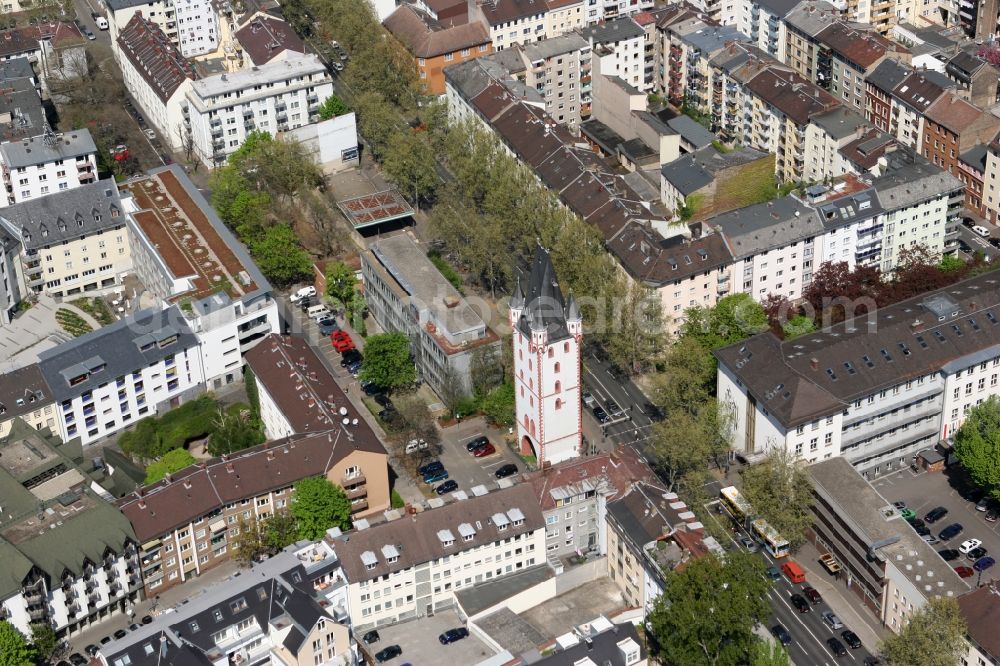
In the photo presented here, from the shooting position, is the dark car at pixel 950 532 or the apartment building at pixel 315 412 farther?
the apartment building at pixel 315 412

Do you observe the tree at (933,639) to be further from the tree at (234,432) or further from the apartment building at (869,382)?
the tree at (234,432)

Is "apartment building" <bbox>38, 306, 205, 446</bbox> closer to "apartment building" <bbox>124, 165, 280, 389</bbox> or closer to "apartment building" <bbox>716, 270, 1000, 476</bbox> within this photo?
"apartment building" <bbox>124, 165, 280, 389</bbox>

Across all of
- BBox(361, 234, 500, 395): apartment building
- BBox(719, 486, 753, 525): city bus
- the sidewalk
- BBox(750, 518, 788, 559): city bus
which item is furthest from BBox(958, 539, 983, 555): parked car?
BBox(361, 234, 500, 395): apartment building

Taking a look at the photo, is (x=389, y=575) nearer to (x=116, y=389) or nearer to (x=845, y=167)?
(x=116, y=389)

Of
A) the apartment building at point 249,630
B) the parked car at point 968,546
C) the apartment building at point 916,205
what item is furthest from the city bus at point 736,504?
the apartment building at point 916,205

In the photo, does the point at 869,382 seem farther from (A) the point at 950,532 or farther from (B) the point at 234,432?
(B) the point at 234,432

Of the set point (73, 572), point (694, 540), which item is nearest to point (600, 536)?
point (694, 540)
